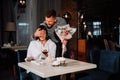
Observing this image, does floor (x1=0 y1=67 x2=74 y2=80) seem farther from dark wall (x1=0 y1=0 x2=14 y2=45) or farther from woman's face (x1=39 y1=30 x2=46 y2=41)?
woman's face (x1=39 y1=30 x2=46 y2=41)

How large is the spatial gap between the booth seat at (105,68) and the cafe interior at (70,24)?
4.27ft

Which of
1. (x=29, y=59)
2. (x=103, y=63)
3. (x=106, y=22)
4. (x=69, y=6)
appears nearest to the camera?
(x=29, y=59)

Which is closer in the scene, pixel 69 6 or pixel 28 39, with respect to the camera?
pixel 28 39

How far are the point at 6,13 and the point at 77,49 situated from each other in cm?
289

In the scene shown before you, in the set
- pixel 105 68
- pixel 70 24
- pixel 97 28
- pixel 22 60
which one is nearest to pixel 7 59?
pixel 22 60

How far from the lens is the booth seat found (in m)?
3.05

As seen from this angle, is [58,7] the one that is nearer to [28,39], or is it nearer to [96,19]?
[28,39]

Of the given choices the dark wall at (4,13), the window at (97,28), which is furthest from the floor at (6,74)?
the window at (97,28)

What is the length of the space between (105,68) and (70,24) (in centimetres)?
401

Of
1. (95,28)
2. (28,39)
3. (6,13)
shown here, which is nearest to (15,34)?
(6,13)

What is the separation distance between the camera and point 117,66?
10.4 feet

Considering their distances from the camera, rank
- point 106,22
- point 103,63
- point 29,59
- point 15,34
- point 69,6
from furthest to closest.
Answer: point 106,22 < point 69,6 < point 15,34 < point 103,63 < point 29,59

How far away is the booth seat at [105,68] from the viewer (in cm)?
305

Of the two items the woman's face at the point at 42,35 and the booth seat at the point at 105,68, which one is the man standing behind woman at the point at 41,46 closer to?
the woman's face at the point at 42,35
